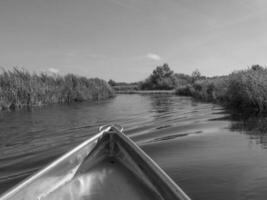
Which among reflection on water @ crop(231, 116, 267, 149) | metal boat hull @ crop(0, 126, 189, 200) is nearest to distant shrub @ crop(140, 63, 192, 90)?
reflection on water @ crop(231, 116, 267, 149)

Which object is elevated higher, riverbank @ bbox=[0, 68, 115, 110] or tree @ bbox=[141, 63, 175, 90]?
tree @ bbox=[141, 63, 175, 90]

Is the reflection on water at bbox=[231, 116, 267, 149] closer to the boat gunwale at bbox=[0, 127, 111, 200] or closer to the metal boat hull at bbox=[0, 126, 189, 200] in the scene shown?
the metal boat hull at bbox=[0, 126, 189, 200]

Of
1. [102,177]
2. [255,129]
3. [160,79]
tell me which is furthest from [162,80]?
[102,177]

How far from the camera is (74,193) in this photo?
7.39 ft

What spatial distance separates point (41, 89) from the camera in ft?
49.0

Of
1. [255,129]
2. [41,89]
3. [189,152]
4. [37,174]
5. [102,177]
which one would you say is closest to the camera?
[37,174]

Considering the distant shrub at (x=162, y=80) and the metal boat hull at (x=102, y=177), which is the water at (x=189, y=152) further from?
the distant shrub at (x=162, y=80)

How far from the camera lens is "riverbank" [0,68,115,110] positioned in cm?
1283

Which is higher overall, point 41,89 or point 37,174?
point 41,89

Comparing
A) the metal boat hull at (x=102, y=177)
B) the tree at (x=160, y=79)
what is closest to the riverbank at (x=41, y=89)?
the metal boat hull at (x=102, y=177)

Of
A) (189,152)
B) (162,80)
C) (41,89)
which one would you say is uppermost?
(162,80)

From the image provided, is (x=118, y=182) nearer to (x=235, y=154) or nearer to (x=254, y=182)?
(x=254, y=182)

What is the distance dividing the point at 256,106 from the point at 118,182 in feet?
31.0

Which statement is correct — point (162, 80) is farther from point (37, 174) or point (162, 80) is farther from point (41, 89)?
point (37, 174)
